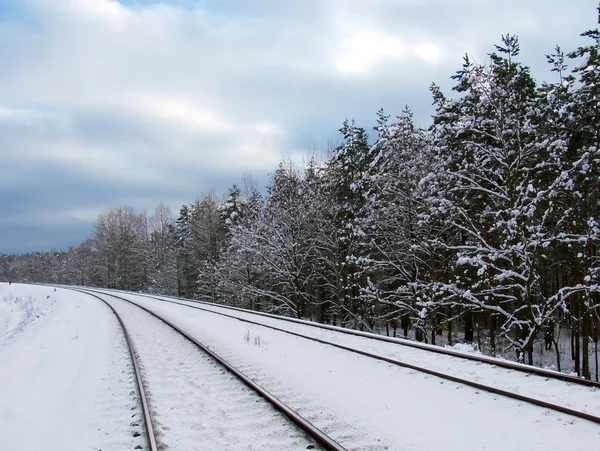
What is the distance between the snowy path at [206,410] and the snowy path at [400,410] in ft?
1.83

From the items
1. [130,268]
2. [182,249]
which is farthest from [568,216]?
[130,268]

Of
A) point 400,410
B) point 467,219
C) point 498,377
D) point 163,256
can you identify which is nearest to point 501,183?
point 467,219

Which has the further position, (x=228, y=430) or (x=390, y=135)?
(x=390, y=135)

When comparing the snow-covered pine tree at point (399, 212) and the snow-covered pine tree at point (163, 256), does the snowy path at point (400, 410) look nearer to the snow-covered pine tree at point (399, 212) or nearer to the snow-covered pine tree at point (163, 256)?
the snow-covered pine tree at point (399, 212)

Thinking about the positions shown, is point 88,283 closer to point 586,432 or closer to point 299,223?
point 299,223

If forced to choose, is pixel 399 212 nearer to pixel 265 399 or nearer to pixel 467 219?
pixel 467 219

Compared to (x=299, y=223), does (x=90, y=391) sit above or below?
below

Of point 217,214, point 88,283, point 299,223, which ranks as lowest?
point 88,283

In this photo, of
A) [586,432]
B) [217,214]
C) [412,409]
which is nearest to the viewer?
[586,432]

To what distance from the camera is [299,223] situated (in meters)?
27.7

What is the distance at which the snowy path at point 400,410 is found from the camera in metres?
5.30

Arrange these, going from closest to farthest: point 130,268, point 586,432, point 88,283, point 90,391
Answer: point 586,432 → point 90,391 → point 130,268 → point 88,283

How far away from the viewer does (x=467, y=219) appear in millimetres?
16062

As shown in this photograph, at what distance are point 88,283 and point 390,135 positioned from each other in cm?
8472
